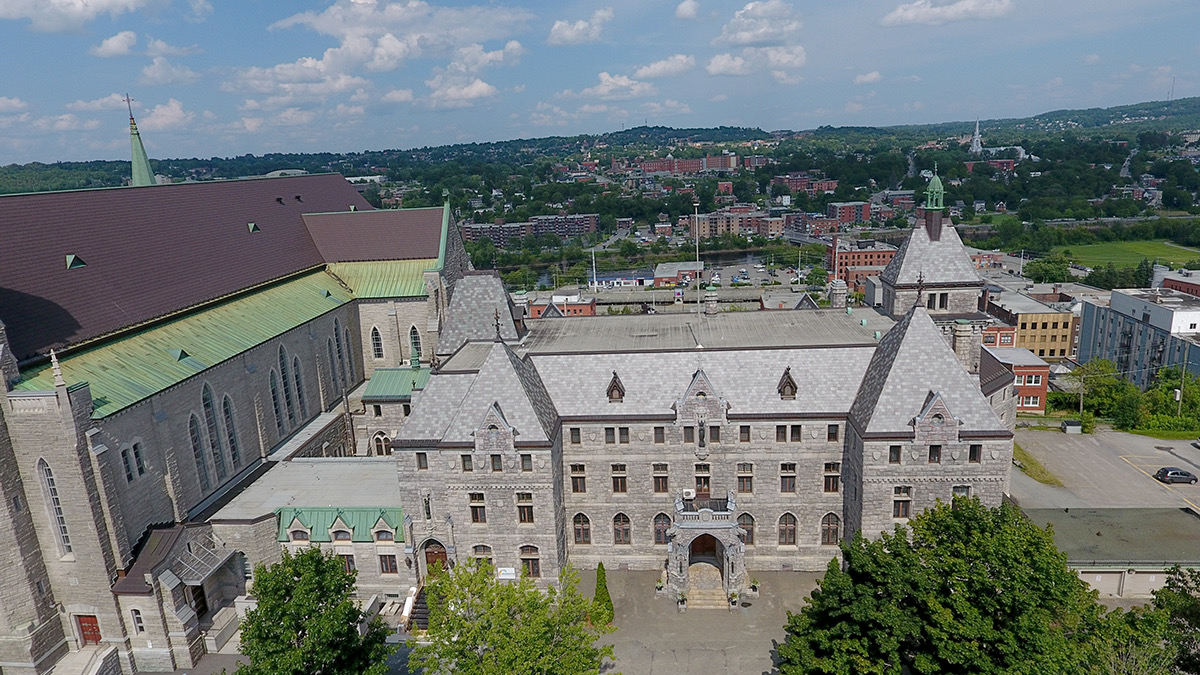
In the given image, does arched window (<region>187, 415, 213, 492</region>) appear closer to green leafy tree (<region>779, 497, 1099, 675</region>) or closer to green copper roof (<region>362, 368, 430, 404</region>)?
green copper roof (<region>362, 368, 430, 404</region>)

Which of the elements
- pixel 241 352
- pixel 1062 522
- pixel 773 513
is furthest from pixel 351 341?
pixel 1062 522

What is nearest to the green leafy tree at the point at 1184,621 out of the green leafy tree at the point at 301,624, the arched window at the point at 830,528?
the arched window at the point at 830,528

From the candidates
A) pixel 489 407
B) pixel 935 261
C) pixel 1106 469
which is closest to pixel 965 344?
pixel 935 261

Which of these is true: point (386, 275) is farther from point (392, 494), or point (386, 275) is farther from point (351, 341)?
point (392, 494)

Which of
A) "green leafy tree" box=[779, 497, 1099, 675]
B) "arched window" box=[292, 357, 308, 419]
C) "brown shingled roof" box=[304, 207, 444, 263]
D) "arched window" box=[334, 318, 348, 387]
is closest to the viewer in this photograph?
"green leafy tree" box=[779, 497, 1099, 675]

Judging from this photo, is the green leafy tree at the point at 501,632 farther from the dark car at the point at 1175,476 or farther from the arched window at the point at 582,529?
the dark car at the point at 1175,476

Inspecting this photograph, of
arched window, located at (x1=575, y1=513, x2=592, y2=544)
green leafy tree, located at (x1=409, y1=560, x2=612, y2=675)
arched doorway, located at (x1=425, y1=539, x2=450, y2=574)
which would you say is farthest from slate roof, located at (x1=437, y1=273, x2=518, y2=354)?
green leafy tree, located at (x1=409, y1=560, x2=612, y2=675)

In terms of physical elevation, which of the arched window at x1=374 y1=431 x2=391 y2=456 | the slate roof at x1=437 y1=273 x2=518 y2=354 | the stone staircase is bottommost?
the stone staircase
